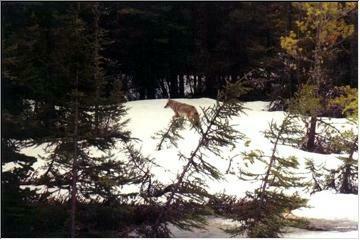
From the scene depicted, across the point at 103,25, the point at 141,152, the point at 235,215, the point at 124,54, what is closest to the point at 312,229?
the point at 235,215

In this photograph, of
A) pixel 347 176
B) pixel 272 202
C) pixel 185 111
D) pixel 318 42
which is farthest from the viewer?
pixel 318 42

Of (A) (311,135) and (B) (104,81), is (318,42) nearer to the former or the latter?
(A) (311,135)

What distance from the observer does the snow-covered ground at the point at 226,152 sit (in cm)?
501

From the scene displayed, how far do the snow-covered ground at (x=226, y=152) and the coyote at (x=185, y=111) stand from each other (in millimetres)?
53

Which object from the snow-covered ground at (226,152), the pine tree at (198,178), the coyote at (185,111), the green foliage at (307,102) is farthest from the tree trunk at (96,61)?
the green foliage at (307,102)

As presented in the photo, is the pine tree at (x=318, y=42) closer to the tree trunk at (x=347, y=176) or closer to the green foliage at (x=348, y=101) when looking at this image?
the green foliage at (x=348, y=101)

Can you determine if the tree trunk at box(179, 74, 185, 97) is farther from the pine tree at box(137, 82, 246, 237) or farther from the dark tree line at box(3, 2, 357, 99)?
the pine tree at box(137, 82, 246, 237)

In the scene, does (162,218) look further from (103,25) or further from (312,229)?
(103,25)

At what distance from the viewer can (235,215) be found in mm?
4969

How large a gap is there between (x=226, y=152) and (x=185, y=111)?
1.92ft

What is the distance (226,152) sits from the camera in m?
5.24

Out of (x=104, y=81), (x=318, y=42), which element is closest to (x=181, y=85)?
(x=104, y=81)

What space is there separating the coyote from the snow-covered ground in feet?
0.17

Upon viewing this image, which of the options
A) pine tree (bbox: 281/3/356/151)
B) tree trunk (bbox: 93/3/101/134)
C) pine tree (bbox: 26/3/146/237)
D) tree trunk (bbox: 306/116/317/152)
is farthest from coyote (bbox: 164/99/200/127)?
tree trunk (bbox: 306/116/317/152)
